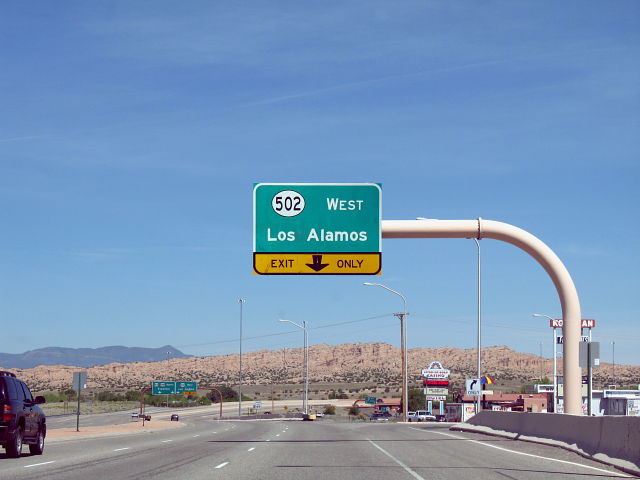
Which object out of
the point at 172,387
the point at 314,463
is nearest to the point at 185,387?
the point at 172,387

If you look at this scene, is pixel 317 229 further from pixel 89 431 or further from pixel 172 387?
pixel 172 387

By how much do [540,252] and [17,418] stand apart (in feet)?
47.0

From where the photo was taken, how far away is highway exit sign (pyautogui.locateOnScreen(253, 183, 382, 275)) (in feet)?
85.5

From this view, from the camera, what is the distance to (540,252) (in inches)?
1007

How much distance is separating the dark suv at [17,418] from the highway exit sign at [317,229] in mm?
6996

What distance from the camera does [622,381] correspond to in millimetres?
174375

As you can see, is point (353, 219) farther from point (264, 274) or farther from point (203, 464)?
point (203, 464)

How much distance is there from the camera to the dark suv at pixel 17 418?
857 inches

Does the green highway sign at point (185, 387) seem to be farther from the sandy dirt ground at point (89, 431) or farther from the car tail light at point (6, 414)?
the car tail light at point (6, 414)

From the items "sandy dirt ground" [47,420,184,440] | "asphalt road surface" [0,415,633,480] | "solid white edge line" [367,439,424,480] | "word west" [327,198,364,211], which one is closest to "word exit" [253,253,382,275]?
"word west" [327,198,364,211]

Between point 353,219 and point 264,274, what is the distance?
3034mm

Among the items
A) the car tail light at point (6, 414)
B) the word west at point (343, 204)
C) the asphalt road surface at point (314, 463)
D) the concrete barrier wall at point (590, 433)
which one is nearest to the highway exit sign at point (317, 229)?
the word west at point (343, 204)

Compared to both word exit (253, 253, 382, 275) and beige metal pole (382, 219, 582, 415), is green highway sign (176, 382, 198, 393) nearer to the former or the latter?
word exit (253, 253, 382, 275)

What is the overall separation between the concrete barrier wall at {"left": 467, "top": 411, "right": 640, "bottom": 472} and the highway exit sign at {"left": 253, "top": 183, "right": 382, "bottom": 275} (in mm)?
6931
